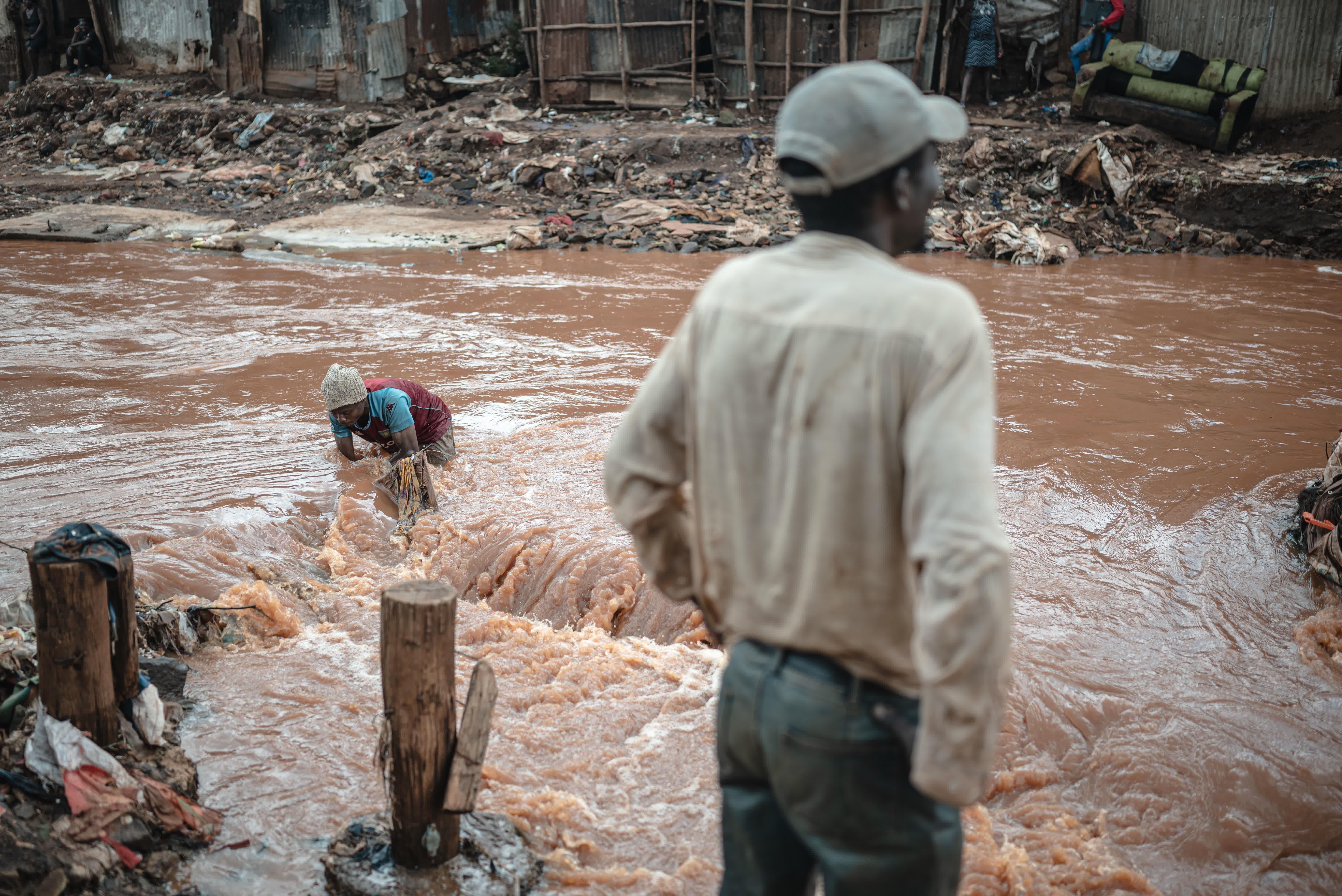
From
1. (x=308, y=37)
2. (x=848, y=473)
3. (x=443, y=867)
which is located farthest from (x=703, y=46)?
(x=848, y=473)

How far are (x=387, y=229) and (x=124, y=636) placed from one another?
12.9 meters

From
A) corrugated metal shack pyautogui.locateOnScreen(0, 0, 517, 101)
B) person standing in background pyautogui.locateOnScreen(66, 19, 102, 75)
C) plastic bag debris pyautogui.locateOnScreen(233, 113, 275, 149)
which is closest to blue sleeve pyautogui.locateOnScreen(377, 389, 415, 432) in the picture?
plastic bag debris pyautogui.locateOnScreen(233, 113, 275, 149)

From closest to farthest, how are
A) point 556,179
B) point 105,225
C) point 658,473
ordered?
1. point 658,473
2. point 105,225
3. point 556,179

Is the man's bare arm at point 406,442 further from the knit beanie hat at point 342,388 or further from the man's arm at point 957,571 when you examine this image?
the man's arm at point 957,571

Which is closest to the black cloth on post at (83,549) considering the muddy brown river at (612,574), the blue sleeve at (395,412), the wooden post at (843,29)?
the muddy brown river at (612,574)

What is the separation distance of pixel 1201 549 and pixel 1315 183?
1103 cm

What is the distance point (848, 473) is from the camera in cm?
140

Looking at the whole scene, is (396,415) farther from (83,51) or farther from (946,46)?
(83,51)

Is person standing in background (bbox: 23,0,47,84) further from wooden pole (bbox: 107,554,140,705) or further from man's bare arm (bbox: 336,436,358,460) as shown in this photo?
wooden pole (bbox: 107,554,140,705)

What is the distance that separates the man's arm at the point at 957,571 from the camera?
4.10 ft

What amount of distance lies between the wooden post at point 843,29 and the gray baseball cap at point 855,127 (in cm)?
1704

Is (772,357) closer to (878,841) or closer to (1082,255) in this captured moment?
(878,841)

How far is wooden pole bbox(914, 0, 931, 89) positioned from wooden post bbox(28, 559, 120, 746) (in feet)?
54.2

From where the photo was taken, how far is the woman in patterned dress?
1639 cm
